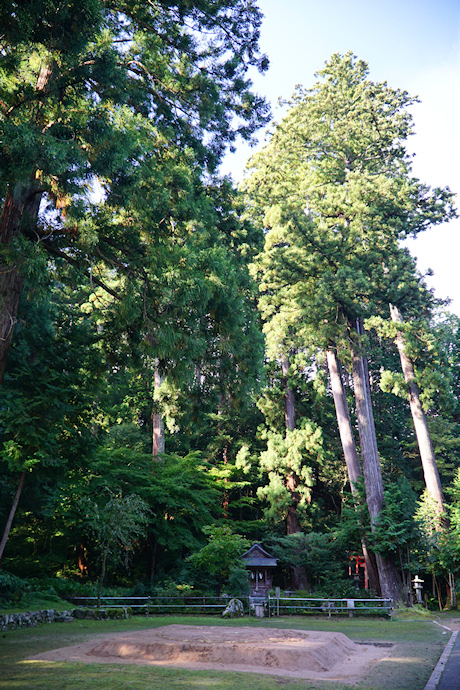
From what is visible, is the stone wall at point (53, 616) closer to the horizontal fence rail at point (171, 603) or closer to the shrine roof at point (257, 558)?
the horizontal fence rail at point (171, 603)

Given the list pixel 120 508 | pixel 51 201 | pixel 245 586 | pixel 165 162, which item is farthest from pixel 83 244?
pixel 245 586

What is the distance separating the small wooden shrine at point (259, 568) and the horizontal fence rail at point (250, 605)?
1.14 metres

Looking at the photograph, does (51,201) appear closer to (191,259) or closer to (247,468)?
(191,259)

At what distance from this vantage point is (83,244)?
768 cm

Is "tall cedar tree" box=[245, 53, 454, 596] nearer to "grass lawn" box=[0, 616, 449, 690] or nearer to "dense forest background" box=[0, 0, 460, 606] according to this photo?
"dense forest background" box=[0, 0, 460, 606]

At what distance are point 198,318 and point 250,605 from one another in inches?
438

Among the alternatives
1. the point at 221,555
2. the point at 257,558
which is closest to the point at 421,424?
the point at 257,558

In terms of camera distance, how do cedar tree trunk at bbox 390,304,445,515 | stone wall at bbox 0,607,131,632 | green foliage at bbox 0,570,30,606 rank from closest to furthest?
1. stone wall at bbox 0,607,131,632
2. green foliage at bbox 0,570,30,606
3. cedar tree trunk at bbox 390,304,445,515

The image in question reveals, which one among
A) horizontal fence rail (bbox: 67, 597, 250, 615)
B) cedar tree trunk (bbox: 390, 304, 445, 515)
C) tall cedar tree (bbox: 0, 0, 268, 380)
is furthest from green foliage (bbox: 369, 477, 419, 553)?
tall cedar tree (bbox: 0, 0, 268, 380)

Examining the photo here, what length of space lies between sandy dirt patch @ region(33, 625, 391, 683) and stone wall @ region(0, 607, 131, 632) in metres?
3.38

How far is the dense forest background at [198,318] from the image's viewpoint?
778cm

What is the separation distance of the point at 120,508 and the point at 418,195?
17327mm

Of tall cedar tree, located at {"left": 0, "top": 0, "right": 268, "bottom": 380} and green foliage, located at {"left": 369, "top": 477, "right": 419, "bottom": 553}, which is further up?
tall cedar tree, located at {"left": 0, "top": 0, "right": 268, "bottom": 380}

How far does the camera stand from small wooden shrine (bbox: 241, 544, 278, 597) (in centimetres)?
1894
